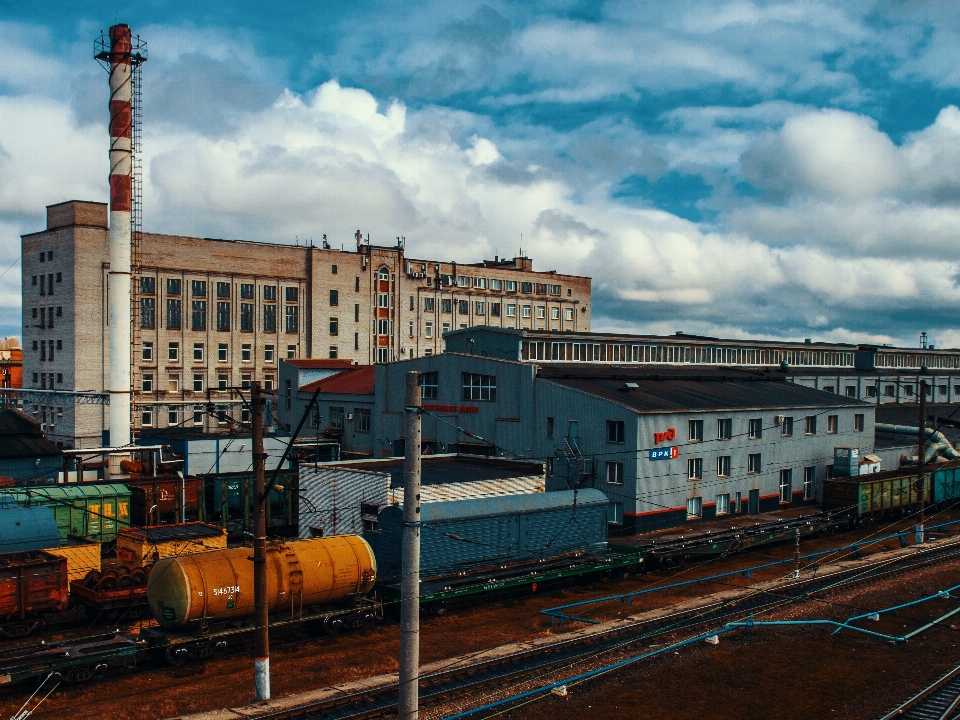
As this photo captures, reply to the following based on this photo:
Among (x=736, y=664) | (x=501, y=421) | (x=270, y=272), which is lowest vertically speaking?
(x=736, y=664)

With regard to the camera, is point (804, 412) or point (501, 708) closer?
point (501, 708)

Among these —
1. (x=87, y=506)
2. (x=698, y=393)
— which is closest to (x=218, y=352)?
(x=87, y=506)

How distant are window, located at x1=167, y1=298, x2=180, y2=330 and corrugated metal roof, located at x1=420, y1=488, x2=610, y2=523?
173 ft

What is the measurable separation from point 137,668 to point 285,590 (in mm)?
4291

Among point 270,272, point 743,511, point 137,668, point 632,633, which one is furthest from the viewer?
point 270,272

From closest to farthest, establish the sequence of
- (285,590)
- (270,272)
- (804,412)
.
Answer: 1. (285,590)
2. (804,412)
3. (270,272)

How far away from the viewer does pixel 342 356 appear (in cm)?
9038

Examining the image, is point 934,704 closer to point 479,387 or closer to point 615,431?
point 615,431

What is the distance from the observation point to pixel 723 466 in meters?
46.6

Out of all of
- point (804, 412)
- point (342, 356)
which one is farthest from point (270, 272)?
point (804, 412)

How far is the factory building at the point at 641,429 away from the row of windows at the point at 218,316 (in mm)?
29326

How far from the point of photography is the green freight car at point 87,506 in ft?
117

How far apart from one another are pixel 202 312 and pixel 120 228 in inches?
1072

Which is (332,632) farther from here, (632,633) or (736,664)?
(736,664)
